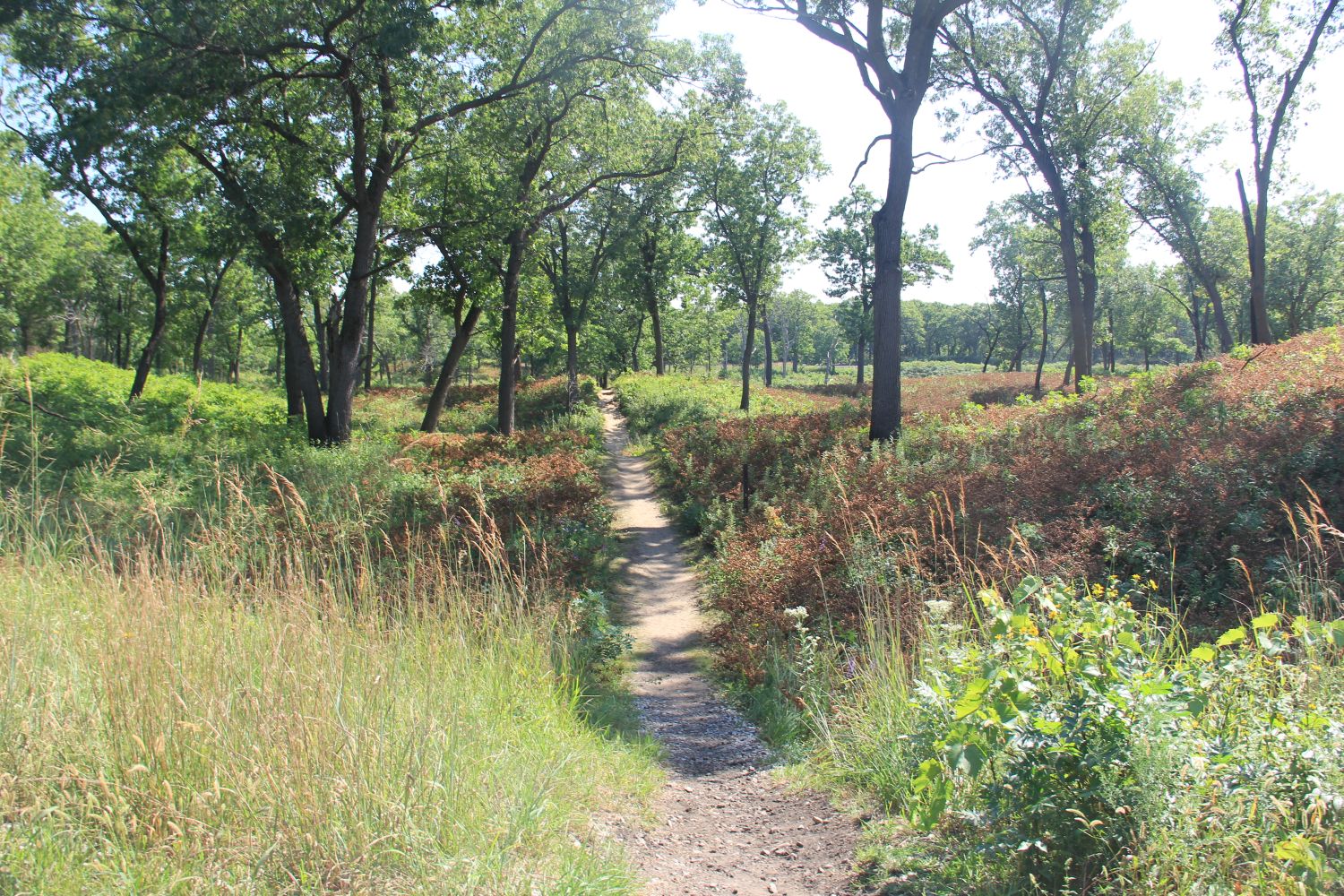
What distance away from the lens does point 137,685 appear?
9.92 feet

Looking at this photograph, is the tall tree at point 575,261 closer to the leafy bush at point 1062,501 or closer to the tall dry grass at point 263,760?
the leafy bush at point 1062,501

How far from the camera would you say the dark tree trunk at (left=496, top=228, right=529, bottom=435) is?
20.7 meters

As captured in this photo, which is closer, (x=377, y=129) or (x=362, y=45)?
(x=362, y=45)

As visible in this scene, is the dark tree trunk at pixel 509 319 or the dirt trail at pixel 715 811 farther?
the dark tree trunk at pixel 509 319

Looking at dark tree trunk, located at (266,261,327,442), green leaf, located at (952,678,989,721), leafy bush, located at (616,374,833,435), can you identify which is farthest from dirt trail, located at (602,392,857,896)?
leafy bush, located at (616,374,833,435)

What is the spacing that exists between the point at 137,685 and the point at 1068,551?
6.91 meters

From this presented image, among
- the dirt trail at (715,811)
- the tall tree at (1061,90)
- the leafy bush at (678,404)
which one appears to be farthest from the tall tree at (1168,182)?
the dirt trail at (715,811)

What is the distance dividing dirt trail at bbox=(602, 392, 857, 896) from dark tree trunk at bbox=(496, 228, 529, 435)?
584 inches

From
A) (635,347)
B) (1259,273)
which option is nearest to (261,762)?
(1259,273)

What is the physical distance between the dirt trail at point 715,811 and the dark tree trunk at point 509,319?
584 inches

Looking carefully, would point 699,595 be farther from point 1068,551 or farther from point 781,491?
point 1068,551

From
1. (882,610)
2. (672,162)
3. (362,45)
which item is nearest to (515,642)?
(882,610)

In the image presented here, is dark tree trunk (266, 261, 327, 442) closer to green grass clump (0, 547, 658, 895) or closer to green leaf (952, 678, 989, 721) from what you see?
green grass clump (0, 547, 658, 895)

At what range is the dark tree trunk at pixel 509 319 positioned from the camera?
2070 centimetres
